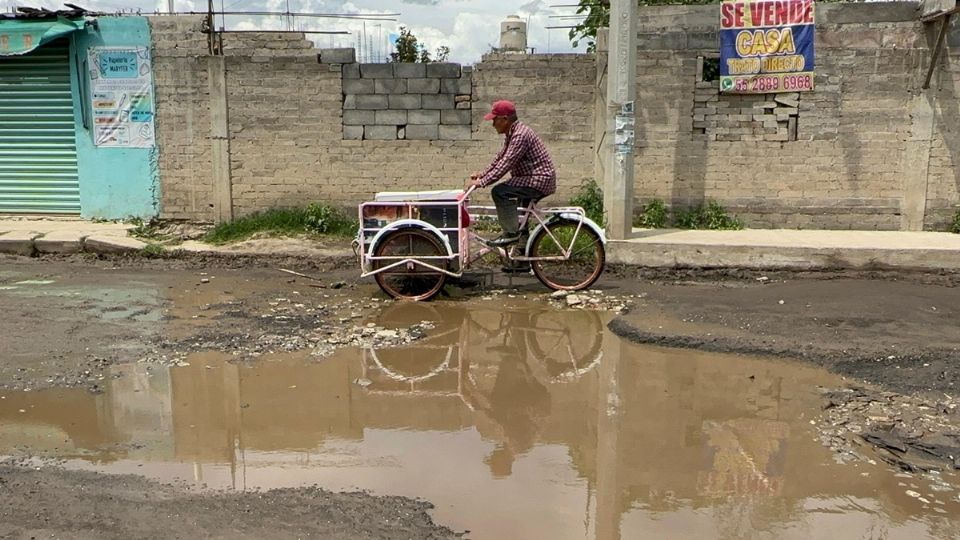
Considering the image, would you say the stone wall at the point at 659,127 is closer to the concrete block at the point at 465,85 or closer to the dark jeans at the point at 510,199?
the concrete block at the point at 465,85

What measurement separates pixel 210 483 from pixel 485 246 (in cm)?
426

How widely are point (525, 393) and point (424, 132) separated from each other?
5857mm

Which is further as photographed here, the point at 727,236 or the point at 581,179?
the point at 581,179

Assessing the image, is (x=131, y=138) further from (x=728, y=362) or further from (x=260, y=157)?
(x=728, y=362)

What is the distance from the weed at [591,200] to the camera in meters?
9.67

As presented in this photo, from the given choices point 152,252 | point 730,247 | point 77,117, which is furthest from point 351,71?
point 730,247

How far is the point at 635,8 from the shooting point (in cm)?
866

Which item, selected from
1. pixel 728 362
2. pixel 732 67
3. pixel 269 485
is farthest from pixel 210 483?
pixel 732 67

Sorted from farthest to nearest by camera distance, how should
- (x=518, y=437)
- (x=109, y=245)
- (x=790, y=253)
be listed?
(x=109, y=245) < (x=790, y=253) < (x=518, y=437)

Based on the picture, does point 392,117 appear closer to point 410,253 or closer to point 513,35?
point 513,35

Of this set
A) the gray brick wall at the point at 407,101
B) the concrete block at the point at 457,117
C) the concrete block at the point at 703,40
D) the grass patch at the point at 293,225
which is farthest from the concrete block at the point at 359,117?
the concrete block at the point at 703,40

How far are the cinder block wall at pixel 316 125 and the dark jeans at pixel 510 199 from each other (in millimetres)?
2745

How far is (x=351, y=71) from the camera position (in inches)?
400

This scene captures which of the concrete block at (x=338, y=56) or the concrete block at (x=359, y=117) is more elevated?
Result: the concrete block at (x=338, y=56)
